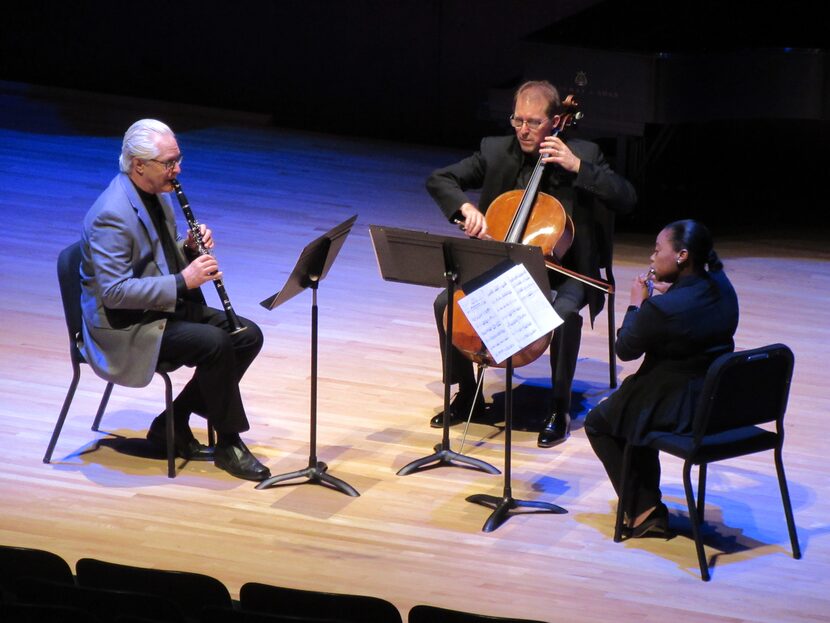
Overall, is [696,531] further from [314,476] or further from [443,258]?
[314,476]

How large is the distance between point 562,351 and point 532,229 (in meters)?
0.50

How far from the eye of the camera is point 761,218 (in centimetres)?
891

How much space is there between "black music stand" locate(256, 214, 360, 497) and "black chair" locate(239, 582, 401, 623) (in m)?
1.55

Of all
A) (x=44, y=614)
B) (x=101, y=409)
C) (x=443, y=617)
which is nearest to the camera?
(x=44, y=614)

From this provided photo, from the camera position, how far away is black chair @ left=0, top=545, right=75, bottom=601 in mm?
3113

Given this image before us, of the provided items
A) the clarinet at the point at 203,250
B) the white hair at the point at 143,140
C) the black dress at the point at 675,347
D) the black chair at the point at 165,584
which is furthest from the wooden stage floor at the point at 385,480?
the white hair at the point at 143,140

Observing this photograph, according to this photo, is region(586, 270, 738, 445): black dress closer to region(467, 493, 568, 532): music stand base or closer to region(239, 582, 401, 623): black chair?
region(467, 493, 568, 532): music stand base

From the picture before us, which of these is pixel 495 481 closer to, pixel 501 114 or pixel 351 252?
pixel 351 252

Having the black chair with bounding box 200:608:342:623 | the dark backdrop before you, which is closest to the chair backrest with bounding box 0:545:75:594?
the black chair with bounding box 200:608:342:623

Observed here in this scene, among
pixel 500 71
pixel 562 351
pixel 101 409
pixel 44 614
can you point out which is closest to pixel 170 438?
pixel 101 409

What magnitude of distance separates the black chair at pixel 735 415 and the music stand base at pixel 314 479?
39.5 inches

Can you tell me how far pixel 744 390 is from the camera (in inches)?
162

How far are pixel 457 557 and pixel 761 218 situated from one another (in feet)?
17.5

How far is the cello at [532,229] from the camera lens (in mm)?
4988
